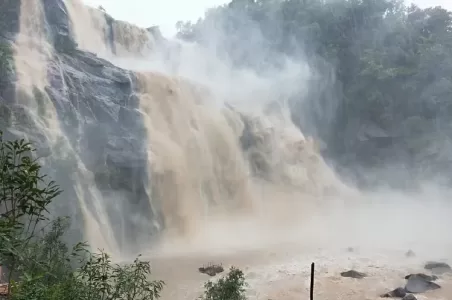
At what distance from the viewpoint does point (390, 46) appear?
30.8m

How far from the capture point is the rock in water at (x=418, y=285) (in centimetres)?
1230

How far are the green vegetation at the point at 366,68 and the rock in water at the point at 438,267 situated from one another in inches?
485

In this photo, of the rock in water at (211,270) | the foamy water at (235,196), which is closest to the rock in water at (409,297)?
the foamy water at (235,196)

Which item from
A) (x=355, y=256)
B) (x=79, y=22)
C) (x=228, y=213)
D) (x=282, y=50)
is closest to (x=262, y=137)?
(x=228, y=213)

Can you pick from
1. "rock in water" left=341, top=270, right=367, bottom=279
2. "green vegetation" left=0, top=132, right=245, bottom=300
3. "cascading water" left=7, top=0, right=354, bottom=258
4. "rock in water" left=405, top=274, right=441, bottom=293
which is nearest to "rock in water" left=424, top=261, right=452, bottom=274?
"rock in water" left=405, top=274, right=441, bottom=293

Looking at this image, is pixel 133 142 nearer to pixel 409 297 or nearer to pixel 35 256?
pixel 409 297

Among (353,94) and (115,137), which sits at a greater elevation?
(353,94)

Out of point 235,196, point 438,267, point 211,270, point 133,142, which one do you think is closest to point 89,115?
point 133,142

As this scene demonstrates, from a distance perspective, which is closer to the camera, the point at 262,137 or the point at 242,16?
the point at 262,137

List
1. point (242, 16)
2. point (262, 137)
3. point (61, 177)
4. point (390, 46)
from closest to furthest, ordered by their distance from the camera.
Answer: point (61, 177) < point (262, 137) < point (390, 46) < point (242, 16)

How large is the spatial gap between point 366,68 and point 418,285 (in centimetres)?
1856

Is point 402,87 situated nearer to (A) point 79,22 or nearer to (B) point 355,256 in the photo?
(B) point 355,256

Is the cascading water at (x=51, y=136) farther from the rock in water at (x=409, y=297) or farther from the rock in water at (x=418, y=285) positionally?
the rock in water at (x=418, y=285)

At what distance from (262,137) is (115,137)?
8.44 metres
